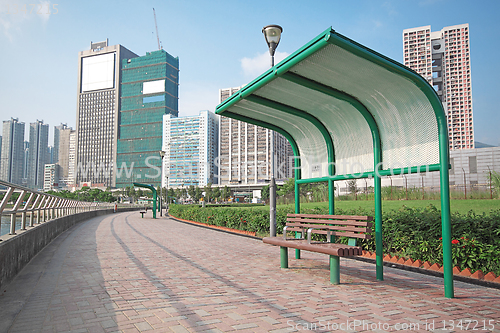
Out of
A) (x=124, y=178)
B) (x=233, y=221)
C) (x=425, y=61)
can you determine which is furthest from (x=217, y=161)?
(x=233, y=221)

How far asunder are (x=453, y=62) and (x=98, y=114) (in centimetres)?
16561

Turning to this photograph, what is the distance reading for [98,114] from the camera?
181m

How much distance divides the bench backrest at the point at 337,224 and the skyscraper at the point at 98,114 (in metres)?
180

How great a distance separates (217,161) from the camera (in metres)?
167

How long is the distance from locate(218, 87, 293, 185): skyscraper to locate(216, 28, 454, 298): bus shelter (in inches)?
5533

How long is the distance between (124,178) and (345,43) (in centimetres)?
18147

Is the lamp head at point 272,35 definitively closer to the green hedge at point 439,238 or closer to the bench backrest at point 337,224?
the bench backrest at point 337,224

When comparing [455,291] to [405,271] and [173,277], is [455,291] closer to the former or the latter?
[405,271]

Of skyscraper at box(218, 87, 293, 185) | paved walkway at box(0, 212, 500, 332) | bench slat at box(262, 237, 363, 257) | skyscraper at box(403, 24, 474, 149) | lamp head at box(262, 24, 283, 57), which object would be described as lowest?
paved walkway at box(0, 212, 500, 332)

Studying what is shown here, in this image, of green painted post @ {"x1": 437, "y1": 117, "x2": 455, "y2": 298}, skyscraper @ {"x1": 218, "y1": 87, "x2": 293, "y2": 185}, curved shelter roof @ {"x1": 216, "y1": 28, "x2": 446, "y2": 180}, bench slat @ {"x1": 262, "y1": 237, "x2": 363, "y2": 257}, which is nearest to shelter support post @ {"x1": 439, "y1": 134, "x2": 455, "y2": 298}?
green painted post @ {"x1": 437, "y1": 117, "x2": 455, "y2": 298}

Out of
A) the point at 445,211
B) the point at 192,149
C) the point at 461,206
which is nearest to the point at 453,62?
the point at 192,149

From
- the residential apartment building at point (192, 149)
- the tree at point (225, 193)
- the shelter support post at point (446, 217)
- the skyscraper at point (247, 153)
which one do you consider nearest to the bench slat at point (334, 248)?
the shelter support post at point (446, 217)

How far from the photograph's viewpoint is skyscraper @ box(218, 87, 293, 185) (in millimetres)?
153125

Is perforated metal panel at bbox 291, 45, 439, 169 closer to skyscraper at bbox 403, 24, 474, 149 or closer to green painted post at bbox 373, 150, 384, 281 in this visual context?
green painted post at bbox 373, 150, 384, 281
